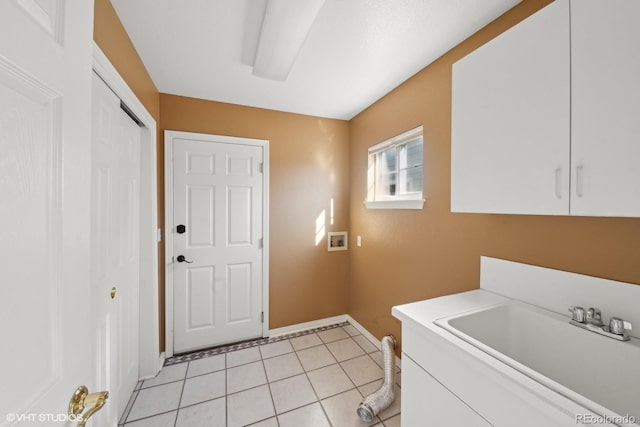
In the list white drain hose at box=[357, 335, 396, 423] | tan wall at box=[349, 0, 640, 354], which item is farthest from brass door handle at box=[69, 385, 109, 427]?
tan wall at box=[349, 0, 640, 354]

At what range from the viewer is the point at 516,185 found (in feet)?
3.26

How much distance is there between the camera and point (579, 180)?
31.9 inches

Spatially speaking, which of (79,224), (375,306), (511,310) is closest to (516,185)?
(511,310)

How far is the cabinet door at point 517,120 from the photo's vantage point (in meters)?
0.86

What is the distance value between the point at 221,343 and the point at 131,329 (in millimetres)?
874

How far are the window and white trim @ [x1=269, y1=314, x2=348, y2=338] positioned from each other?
1.40m

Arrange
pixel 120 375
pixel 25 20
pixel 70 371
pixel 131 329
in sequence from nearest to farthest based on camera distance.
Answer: pixel 25 20 → pixel 70 371 → pixel 120 375 → pixel 131 329

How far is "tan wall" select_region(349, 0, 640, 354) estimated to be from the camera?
1.01m

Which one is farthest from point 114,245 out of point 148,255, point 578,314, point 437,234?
point 578,314

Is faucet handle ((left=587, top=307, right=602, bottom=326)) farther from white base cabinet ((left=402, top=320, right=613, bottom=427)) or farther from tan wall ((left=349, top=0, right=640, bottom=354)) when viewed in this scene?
white base cabinet ((left=402, top=320, right=613, bottom=427))

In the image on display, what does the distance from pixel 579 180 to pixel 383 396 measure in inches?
63.8

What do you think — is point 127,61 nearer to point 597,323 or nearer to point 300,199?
point 300,199

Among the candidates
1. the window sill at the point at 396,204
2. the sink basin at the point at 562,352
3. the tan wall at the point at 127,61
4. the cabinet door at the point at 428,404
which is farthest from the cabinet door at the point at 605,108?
the tan wall at the point at 127,61

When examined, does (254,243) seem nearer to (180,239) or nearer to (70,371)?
(180,239)
